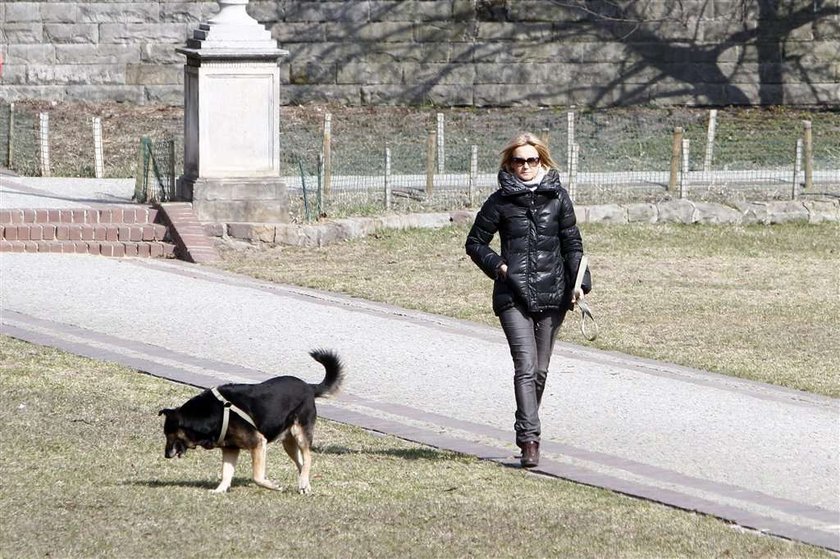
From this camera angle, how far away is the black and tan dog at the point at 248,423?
22.6 ft

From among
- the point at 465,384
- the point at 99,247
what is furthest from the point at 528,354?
the point at 99,247

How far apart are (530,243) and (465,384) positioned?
2.15 meters

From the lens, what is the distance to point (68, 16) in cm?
2666

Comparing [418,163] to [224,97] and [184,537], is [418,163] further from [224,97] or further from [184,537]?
[184,537]

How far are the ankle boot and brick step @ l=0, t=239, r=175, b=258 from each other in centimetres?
781

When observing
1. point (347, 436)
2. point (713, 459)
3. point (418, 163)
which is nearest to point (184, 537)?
point (347, 436)

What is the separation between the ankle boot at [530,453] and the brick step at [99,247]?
7.81m

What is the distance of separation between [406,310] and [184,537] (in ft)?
21.0

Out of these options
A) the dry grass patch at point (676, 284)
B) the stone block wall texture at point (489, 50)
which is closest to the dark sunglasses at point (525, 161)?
the dry grass patch at point (676, 284)

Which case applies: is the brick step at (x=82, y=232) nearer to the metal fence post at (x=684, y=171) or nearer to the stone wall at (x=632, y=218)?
the stone wall at (x=632, y=218)

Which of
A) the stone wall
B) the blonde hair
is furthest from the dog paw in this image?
the stone wall

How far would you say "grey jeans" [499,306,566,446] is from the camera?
7.96 meters

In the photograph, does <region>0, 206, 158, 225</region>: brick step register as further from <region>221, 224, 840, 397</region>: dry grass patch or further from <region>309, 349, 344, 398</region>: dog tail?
<region>309, 349, 344, 398</region>: dog tail

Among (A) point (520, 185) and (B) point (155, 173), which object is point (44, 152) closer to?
(B) point (155, 173)
